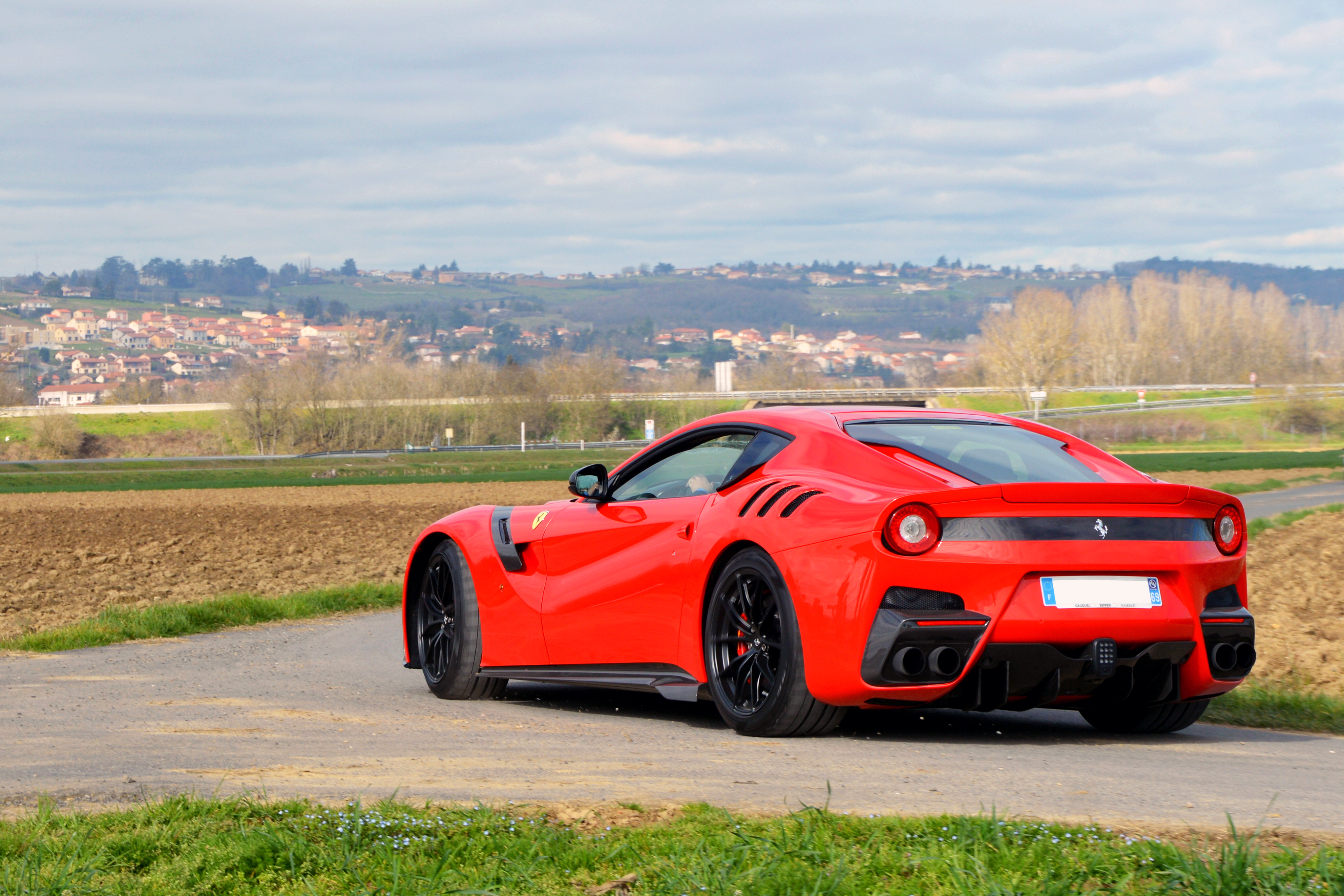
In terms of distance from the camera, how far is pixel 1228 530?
601 centimetres

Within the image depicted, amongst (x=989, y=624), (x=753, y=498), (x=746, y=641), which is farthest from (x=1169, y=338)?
(x=989, y=624)

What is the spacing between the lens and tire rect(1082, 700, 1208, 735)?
6.44 metres

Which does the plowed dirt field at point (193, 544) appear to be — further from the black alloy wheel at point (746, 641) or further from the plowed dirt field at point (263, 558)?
the black alloy wheel at point (746, 641)

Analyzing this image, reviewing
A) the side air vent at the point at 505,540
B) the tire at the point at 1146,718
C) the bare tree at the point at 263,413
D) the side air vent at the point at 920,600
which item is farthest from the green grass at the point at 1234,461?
the bare tree at the point at 263,413

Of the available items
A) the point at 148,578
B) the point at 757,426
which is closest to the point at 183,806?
the point at 757,426

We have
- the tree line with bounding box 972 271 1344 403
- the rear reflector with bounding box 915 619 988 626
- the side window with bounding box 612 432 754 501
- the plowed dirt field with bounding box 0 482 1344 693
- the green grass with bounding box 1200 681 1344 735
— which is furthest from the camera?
the tree line with bounding box 972 271 1344 403

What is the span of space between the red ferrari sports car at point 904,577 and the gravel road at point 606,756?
270 mm

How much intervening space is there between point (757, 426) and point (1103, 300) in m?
158

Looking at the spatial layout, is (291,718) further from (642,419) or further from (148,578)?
(642,419)

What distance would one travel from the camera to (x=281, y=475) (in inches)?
2277

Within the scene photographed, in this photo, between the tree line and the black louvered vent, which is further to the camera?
the tree line

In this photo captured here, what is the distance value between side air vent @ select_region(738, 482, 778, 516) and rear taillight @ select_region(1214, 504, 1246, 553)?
6.09 feet

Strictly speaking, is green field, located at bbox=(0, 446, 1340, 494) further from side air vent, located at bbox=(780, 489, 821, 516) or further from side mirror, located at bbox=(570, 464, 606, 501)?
side air vent, located at bbox=(780, 489, 821, 516)

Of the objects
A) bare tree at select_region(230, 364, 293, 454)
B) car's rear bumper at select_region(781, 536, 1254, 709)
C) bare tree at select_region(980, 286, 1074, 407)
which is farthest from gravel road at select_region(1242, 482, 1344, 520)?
bare tree at select_region(980, 286, 1074, 407)
